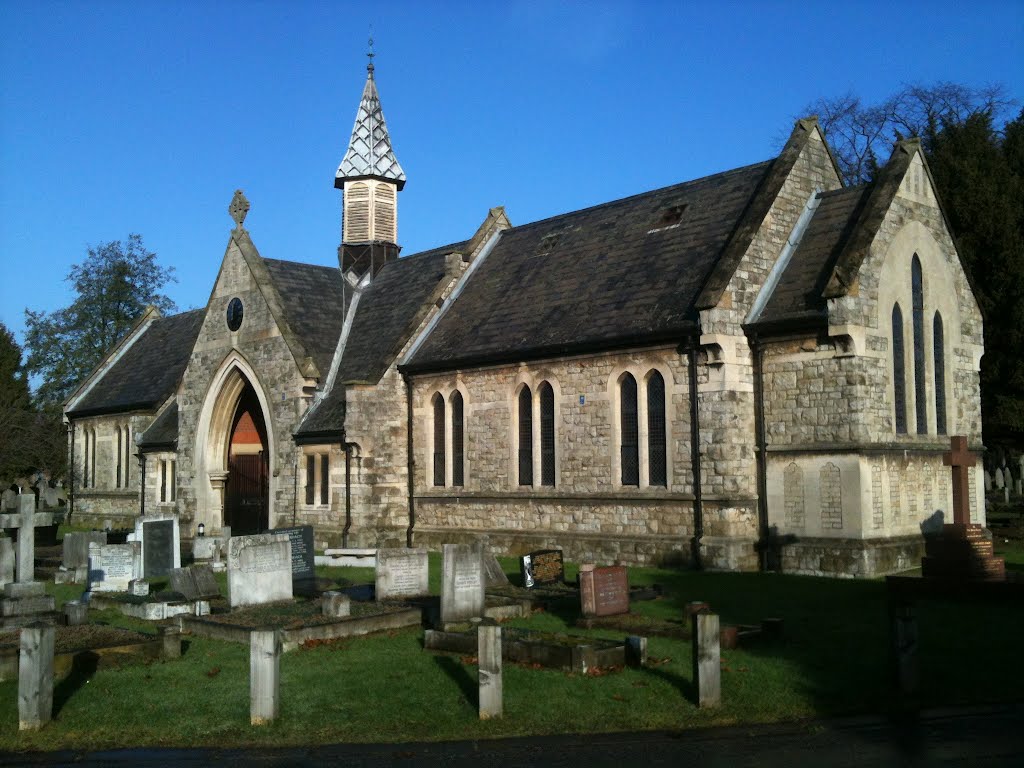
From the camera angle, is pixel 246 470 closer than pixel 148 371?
Yes

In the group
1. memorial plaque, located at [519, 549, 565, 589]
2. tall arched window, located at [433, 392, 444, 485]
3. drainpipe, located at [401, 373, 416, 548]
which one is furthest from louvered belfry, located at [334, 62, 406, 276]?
memorial plaque, located at [519, 549, 565, 589]

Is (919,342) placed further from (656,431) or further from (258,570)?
(258,570)

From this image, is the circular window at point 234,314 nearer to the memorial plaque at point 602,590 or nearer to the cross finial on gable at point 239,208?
the cross finial on gable at point 239,208

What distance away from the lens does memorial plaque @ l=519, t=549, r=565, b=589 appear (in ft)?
61.1

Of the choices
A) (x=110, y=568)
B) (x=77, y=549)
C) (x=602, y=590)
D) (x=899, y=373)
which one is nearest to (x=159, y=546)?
(x=110, y=568)

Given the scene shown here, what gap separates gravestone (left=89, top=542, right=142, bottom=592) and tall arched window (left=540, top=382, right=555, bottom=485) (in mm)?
9602

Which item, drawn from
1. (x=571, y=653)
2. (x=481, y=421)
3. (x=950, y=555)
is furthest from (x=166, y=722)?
(x=481, y=421)

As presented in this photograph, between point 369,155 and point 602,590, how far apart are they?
2498 centimetres

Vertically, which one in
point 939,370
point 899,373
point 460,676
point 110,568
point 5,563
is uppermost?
point 939,370

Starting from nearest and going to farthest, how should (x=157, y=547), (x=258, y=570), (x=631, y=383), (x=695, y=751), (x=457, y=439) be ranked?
(x=695, y=751), (x=258, y=570), (x=157, y=547), (x=631, y=383), (x=457, y=439)

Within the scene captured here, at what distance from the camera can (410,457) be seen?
27719 millimetres

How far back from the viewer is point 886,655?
1239cm

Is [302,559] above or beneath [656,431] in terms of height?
beneath

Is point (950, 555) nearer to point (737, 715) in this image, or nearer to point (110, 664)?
point (737, 715)
